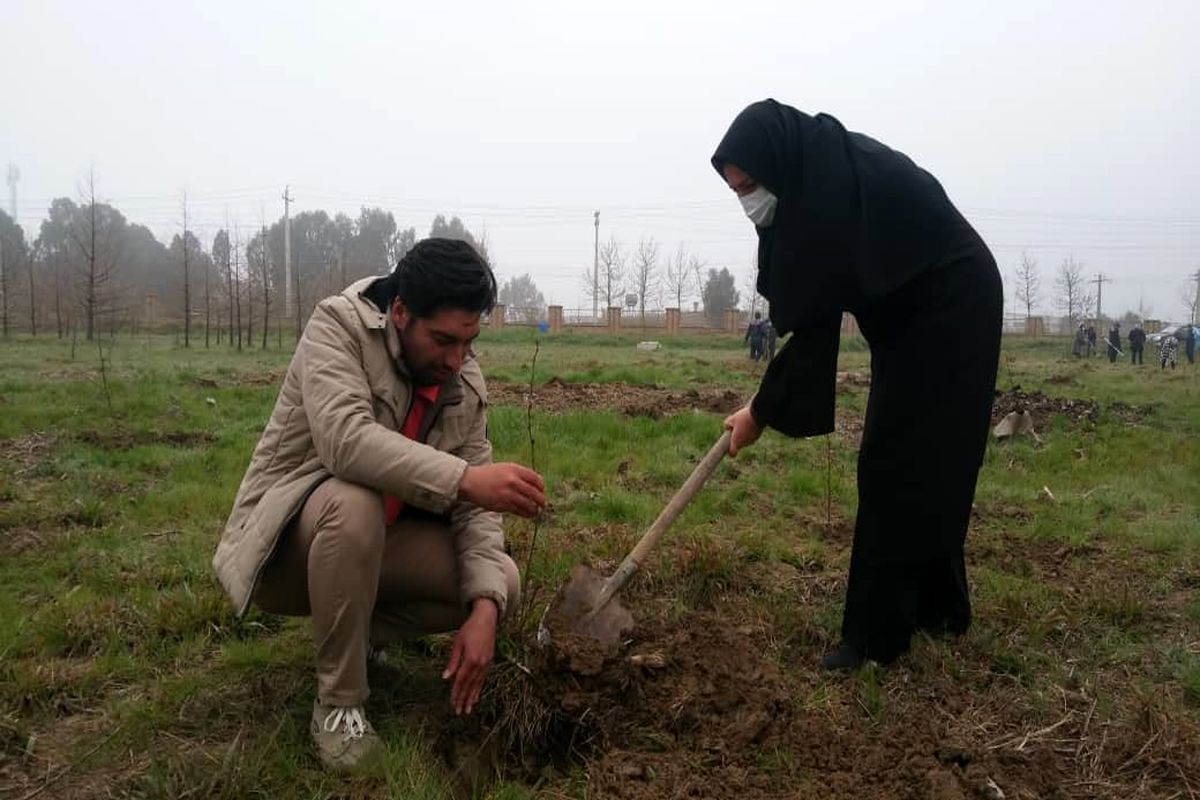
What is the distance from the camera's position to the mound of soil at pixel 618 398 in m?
8.69

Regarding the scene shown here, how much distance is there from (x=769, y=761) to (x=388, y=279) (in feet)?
5.43

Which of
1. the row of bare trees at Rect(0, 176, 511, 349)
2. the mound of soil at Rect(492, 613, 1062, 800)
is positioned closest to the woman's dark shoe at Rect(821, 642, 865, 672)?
the mound of soil at Rect(492, 613, 1062, 800)

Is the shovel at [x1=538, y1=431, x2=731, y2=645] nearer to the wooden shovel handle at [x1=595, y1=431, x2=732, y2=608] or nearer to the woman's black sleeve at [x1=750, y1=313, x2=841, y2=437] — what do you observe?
the wooden shovel handle at [x1=595, y1=431, x2=732, y2=608]

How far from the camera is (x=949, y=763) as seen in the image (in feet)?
7.02

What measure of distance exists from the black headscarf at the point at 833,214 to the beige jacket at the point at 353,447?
41.7 inches

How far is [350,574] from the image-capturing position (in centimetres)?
213

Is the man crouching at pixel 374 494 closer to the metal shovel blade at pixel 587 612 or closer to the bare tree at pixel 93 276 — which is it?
the metal shovel blade at pixel 587 612

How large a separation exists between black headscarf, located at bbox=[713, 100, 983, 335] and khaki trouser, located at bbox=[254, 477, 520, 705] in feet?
4.15

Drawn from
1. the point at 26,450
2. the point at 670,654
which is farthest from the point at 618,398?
the point at 670,654

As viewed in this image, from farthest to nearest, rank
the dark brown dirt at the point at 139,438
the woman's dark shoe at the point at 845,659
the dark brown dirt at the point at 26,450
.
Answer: the dark brown dirt at the point at 139,438
the dark brown dirt at the point at 26,450
the woman's dark shoe at the point at 845,659

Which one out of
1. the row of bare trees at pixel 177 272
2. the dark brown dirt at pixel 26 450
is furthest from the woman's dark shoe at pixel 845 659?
the row of bare trees at pixel 177 272

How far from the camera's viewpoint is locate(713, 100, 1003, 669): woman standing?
8.41 feet

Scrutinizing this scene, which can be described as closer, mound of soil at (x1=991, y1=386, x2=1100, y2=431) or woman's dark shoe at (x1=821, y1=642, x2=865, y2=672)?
woman's dark shoe at (x1=821, y1=642, x2=865, y2=672)

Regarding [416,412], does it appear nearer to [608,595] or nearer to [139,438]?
[608,595]
